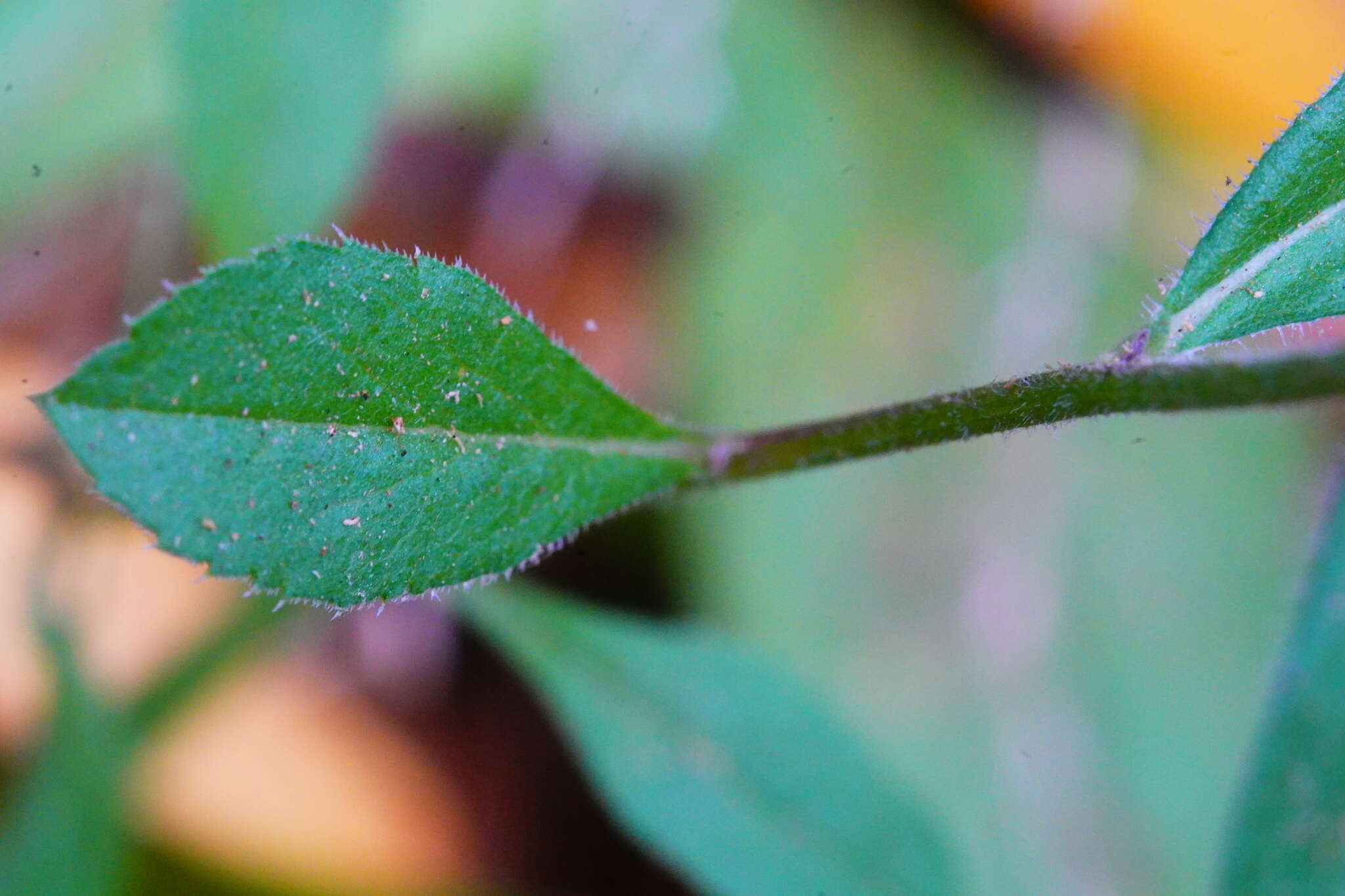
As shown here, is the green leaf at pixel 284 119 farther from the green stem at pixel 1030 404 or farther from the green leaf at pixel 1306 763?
the green leaf at pixel 1306 763

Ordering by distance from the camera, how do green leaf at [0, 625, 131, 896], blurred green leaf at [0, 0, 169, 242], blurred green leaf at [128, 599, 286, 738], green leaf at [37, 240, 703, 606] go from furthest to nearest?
1. blurred green leaf at [0, 0, 169, 242]
2. blurred green leaf at [128, 599, 286, 738]
3. green leaf at [0, 625, 131, 896]
4. green leaf at [37, 240, 703, 606]

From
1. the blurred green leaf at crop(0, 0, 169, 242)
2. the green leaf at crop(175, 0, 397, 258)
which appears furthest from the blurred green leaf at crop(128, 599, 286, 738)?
the blurred green leaf at crop(0, 0, 169, 242)

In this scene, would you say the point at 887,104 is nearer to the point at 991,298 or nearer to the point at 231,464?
the point at 991,298

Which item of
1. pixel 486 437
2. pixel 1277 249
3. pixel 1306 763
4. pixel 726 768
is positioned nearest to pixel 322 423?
pixel 486 437

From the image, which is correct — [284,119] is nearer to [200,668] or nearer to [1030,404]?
[200,668]

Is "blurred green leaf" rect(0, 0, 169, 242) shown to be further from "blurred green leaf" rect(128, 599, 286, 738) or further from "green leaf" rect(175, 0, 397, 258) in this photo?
"blurred green leaf" rect(128, 599, 286, 738)

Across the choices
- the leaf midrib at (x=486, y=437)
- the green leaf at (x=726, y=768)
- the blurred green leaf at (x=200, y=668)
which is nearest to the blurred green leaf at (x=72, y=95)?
the blurred green leaf at (x=200, y=668)
